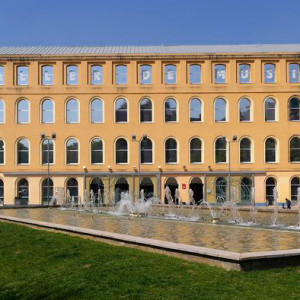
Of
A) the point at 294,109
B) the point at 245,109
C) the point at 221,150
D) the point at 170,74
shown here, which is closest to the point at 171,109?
the point at 170,74

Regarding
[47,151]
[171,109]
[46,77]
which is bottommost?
[47,151]

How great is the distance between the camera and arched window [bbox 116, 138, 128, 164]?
49312 mm

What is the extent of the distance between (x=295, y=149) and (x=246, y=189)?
586 centimetres

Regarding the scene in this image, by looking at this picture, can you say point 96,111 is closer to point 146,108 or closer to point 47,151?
point 146,108

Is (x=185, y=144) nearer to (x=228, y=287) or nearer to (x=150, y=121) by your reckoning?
(x=150, y=121)

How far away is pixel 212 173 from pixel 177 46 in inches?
558

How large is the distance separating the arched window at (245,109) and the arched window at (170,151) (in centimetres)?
657

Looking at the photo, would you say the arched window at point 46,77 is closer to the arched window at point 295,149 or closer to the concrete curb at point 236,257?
the arched window at point 295,149

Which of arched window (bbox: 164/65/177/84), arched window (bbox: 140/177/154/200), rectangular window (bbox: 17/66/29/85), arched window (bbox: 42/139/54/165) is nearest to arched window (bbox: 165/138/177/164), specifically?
arched window (bbox: 140/177/154/200)

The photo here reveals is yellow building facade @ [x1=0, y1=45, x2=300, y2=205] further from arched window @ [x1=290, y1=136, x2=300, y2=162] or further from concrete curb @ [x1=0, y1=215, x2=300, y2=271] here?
concrete curb @ [x1=0, y1=215, x2=300, y2=271]

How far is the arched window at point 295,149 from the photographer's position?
161ft

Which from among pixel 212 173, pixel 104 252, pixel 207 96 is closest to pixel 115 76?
pixel 207 96

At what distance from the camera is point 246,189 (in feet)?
159

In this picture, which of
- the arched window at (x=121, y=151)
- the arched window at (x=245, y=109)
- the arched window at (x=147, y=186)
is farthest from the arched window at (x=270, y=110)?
the arched window at (x=121, y=151)
